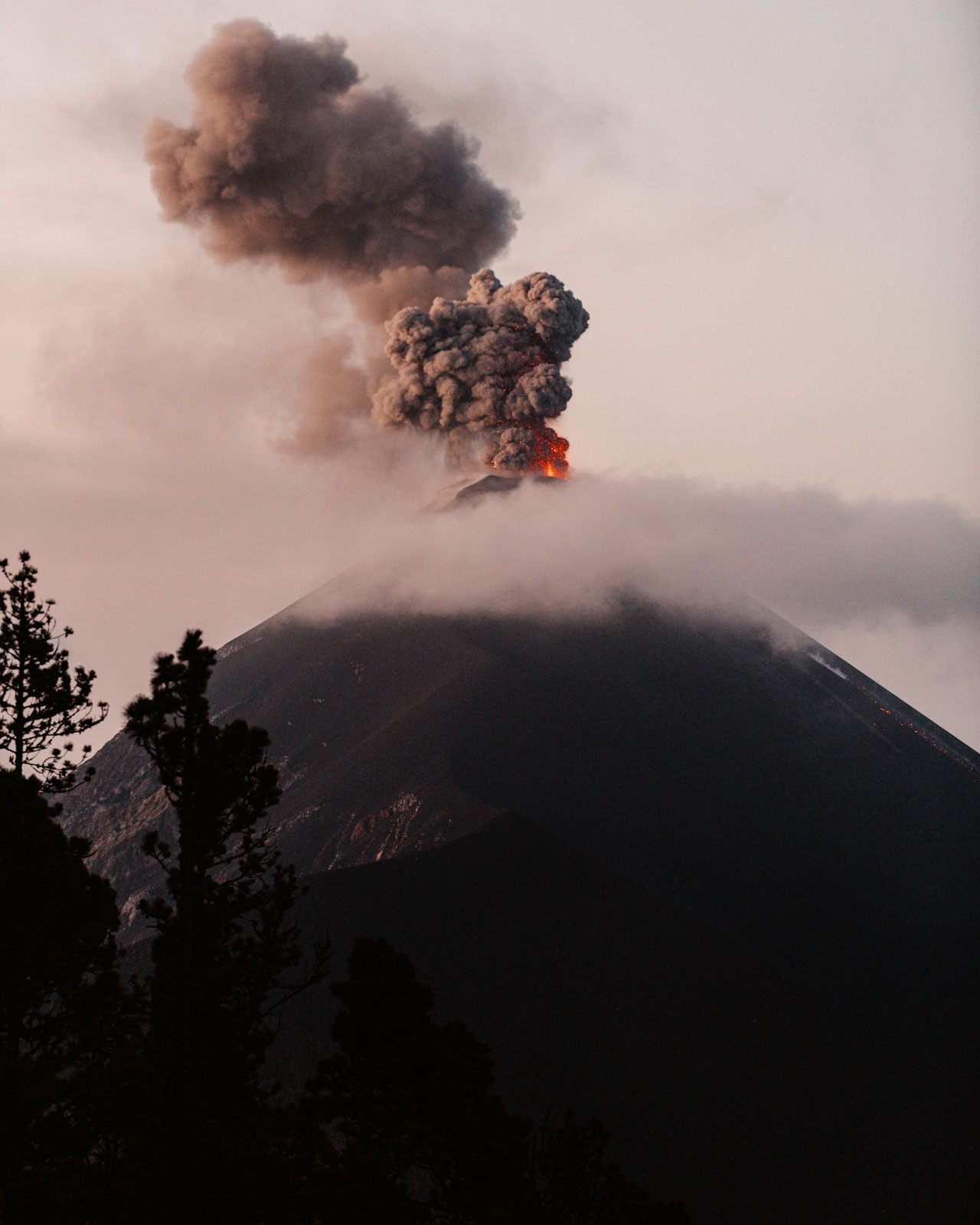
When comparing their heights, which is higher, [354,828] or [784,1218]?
[354,828]

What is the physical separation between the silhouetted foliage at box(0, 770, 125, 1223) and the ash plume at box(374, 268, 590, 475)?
6433 cm

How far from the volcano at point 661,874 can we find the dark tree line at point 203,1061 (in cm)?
2030

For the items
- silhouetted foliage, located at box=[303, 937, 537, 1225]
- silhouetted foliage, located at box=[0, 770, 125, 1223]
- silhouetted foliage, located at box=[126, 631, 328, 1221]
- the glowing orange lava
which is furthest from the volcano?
silhouetted foliage, located at box=[0, 770, 125, 1223]

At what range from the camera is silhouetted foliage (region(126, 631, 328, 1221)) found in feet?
49.6

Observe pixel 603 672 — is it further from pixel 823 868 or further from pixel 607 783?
pixel 823 868

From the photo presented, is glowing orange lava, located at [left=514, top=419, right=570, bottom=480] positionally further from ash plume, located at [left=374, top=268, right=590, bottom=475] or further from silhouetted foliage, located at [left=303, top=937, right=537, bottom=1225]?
silhouetted foliage, located at [left=303, top=937, right=537, bottom=1225]

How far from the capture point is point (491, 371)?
76.2 m

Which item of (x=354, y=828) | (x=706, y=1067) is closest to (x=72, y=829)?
(x=354, y=828)

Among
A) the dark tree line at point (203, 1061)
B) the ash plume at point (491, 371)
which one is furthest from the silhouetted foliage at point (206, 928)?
the ash plume at point (491, 371)

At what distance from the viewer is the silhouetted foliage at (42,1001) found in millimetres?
13250

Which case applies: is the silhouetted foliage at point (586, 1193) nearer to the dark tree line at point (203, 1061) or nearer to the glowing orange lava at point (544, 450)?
the dark tree line at point (203, 1061)

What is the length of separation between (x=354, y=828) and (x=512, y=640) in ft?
68.4

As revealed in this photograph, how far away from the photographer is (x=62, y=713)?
18.0 m

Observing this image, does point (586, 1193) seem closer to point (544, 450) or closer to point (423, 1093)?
point (423, 1093)
